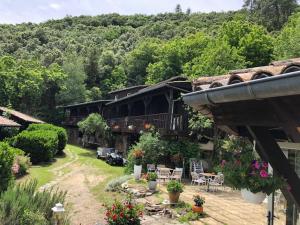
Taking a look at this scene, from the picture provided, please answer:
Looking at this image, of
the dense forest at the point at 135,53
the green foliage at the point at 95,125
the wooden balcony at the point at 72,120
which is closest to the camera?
the green foliage at the point at 95,125

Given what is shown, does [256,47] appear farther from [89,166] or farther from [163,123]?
[89,166]

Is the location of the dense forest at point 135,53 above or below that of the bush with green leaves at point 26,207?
above

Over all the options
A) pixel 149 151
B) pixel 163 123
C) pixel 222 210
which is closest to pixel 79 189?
pixel 149 151

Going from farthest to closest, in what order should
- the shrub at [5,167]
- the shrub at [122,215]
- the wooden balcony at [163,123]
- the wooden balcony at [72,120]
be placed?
the wooden balcony at [72,120]
the wooden balcony at [163,123]
the shrub at [5,167]
the shrub at [122,215]

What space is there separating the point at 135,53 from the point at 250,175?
6497cm

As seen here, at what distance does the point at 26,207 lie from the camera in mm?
8984

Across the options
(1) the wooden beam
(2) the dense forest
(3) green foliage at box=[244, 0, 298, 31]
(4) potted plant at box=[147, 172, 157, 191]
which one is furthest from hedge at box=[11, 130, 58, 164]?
(3) green foliage at box=[244, 0, 298, 31]

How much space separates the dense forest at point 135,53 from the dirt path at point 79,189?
1268 centimetres

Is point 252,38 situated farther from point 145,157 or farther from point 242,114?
point 242,114

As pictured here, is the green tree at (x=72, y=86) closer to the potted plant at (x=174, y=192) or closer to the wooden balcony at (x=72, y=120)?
the wooden balcony at (x=72, y=120)

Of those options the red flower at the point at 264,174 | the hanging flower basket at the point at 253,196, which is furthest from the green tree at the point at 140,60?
the red flower at the point at 264,174

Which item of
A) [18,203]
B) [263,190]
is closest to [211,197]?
[18,203]

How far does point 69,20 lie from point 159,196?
10400 cm

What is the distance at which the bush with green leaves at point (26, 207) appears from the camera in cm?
848
